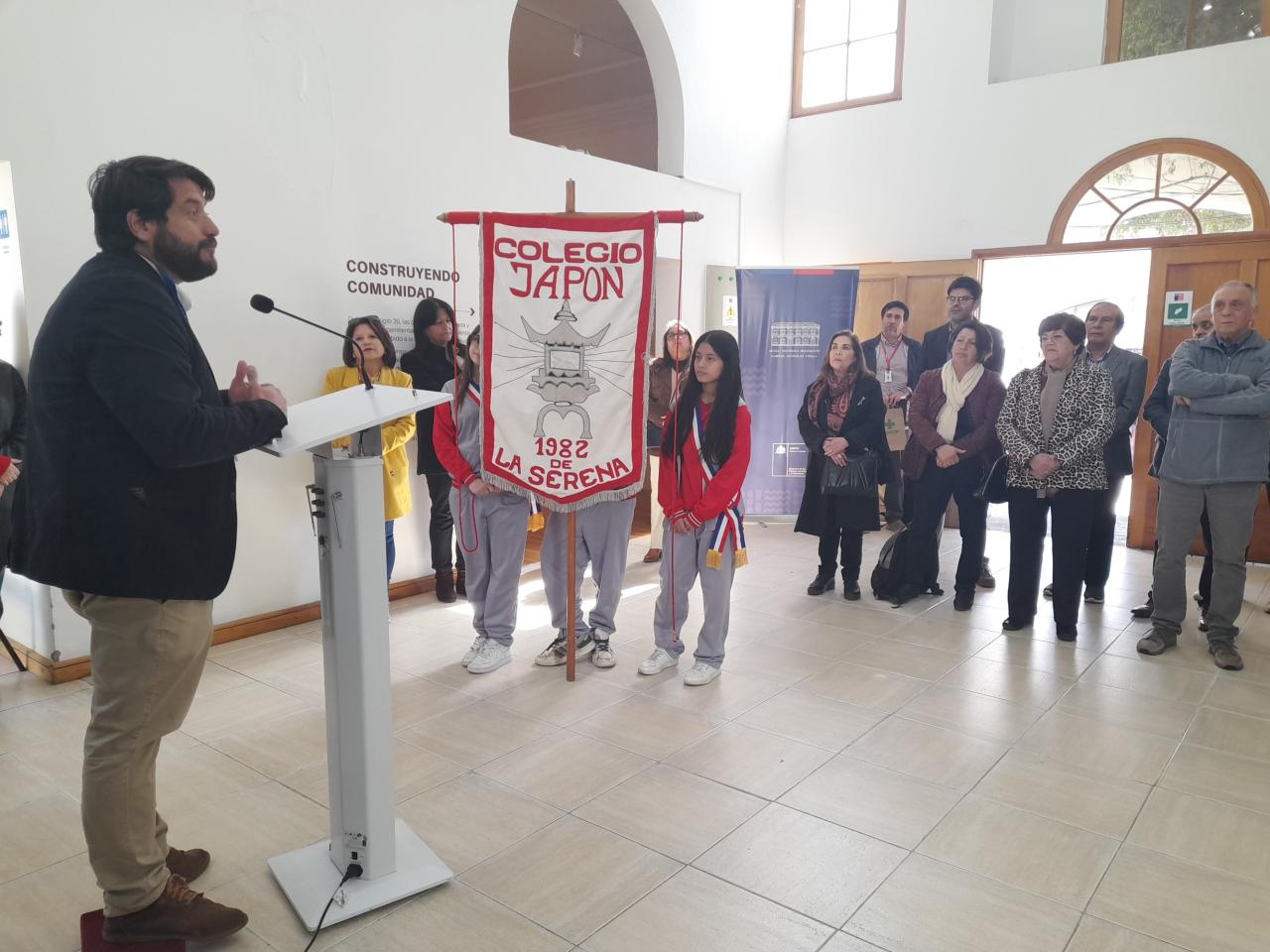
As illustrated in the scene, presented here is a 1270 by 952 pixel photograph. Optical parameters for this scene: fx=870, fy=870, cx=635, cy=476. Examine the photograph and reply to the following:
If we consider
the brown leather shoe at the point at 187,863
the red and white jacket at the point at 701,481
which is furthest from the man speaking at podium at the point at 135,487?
the red and white jacket at the point at 701,481

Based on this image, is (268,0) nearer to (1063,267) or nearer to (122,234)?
(122,234)

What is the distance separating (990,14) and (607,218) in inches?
185

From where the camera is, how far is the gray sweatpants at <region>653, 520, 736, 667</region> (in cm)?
344

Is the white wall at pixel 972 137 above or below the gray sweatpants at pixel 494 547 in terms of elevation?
above

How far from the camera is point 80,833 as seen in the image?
7.55 feet

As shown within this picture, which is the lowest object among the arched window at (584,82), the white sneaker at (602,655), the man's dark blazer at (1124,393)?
the white sneaker at (602,655)

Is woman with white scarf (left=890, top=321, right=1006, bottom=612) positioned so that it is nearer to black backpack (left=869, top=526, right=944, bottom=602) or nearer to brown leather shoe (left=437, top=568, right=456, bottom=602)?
black backpack (left=869, top=526, right=944, bottom=602)

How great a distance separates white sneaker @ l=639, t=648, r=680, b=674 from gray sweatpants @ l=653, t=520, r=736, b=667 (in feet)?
0.44

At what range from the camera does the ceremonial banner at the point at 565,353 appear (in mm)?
3297

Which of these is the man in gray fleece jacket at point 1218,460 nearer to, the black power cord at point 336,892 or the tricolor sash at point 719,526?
the tricolor sash at point 719,526

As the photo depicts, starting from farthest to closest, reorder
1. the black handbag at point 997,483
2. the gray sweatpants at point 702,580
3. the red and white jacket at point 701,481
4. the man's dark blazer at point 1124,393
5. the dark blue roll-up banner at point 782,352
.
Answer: the dark blue roll-up banner at point 782,352 → the man's dark blazer at point 1124,393 → the black handbag at point 997,483 → the gray sweatpants at point 702,580 → the red and white jacket at point 701,481

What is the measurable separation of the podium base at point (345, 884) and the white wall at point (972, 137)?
237 inches

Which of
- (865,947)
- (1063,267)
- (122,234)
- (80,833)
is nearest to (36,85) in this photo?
(122,234)

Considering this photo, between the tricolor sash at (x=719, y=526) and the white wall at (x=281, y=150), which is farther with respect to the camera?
the tricolor sash at (x=719, y=526)
